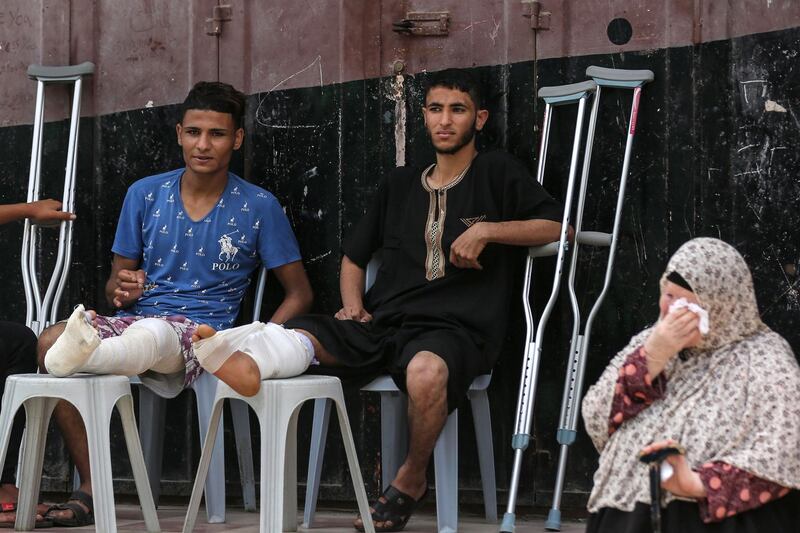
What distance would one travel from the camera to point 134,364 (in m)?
4.50

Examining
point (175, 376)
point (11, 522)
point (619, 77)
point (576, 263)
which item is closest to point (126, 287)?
point (175, 376)

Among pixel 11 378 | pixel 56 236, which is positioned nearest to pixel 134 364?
pixel 11 378

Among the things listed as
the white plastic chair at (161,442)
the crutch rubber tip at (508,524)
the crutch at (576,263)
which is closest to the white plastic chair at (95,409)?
the white plastic chair at (161,442)

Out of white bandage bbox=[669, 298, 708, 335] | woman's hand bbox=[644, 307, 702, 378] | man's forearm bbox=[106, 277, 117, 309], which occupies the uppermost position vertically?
man's forearm bbox=[106, 277, 117, 309]

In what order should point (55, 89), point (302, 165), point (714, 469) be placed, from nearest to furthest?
point (714, 469) → point (302, 165) → point (55, 89)

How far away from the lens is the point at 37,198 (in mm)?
5594

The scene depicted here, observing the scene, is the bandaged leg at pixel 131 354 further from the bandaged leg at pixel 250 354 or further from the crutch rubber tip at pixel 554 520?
the crutch rubber tip at pixel 554 520

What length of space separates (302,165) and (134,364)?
A: 1.34 m

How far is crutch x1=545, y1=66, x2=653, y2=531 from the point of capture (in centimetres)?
472

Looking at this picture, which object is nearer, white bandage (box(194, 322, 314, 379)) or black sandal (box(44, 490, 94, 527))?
white bandage (box(194, 322, 314, 379))

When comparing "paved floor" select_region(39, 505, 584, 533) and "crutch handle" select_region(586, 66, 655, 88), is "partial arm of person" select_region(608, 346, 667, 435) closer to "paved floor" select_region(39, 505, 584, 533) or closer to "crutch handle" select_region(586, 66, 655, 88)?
"paved floor" select_region(39, 505, 584, 533)

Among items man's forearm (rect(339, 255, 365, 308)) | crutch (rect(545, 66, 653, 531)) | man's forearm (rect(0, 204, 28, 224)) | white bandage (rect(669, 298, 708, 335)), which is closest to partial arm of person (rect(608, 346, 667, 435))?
white bandage (rect(669, 298, 708, 335))

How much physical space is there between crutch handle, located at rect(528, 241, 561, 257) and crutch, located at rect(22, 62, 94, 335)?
196cm

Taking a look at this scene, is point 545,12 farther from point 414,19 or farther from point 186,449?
point 186,449
